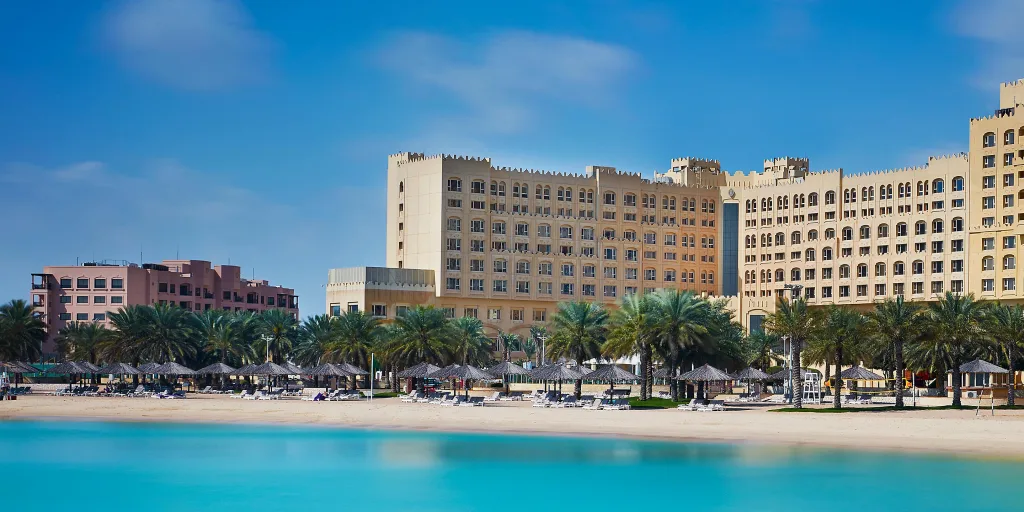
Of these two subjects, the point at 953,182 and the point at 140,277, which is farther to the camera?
the point at 140,277

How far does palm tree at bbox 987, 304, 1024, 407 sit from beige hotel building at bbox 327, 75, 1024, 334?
142 feet

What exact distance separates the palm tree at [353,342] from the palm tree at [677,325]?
24.0m

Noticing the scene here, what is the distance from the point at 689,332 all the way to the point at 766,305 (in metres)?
61.1

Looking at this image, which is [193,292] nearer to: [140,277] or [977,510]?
[140,277]

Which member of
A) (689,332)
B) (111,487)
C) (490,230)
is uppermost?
(490,230)

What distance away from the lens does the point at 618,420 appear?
62375 mm

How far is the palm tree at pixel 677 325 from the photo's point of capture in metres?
73.4

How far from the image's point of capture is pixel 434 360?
8806 centimetres

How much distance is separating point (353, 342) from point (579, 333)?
57.0 feet

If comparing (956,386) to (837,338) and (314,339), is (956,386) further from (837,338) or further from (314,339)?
(314,339)

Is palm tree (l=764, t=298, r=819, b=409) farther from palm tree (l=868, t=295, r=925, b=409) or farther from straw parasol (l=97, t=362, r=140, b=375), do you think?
straw parasol (l=97, t=362, r=140, b=375)

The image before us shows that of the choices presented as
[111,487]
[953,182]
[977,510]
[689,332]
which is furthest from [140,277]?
[977,510]

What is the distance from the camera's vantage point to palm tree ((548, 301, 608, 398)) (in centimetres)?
8375

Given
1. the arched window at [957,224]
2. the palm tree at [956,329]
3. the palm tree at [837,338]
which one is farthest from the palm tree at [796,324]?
the arched window at [957,224]
